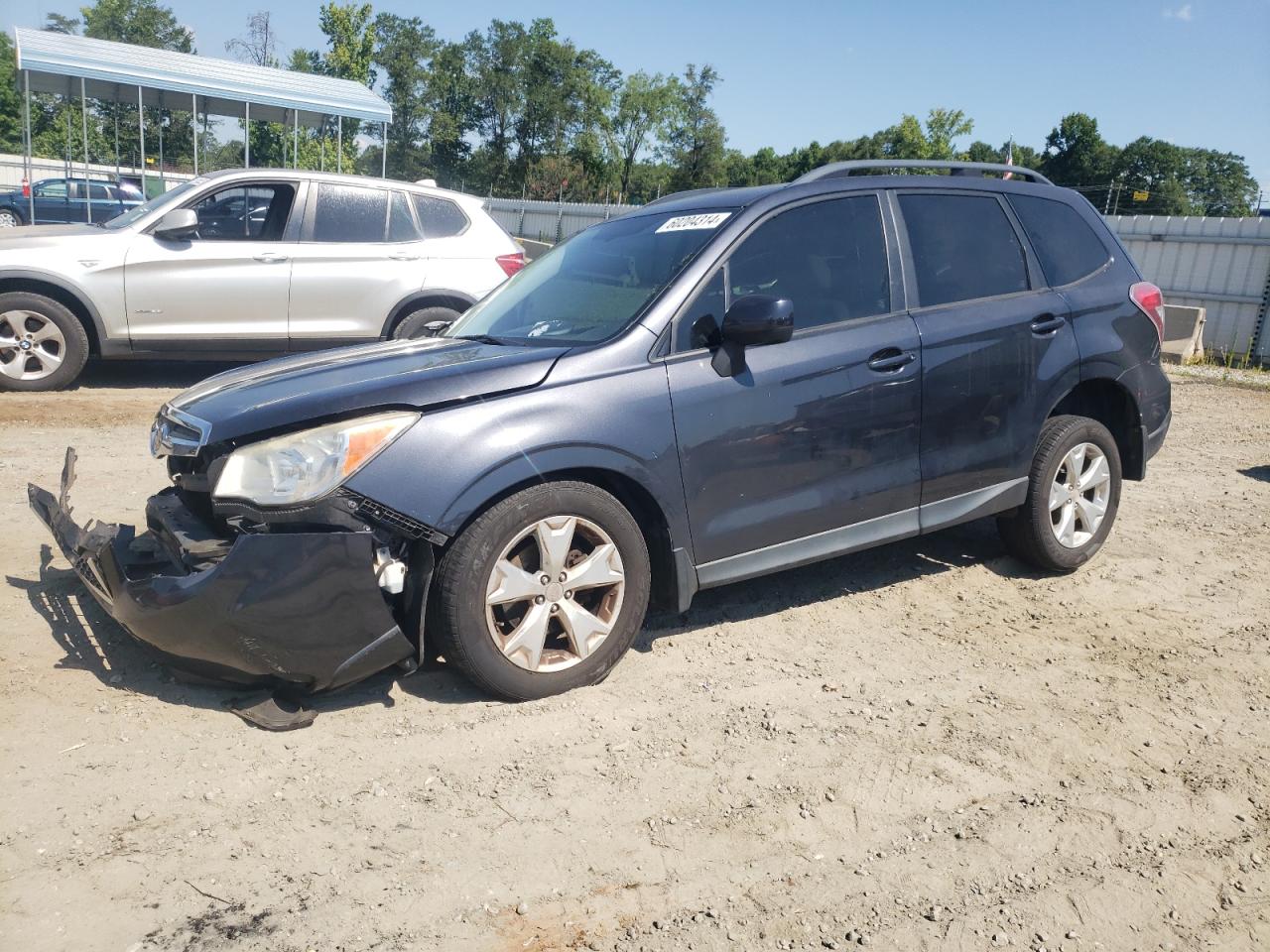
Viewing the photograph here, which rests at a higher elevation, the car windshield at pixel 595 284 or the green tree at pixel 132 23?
the green tree at pixel 132 23

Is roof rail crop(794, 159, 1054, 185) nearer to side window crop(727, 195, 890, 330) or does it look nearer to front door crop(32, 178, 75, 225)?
side window crop(727, 195, 890, 330)

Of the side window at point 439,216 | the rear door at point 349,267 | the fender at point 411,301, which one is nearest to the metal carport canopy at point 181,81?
the rear door at point 349,267

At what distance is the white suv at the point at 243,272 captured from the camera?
330 inches

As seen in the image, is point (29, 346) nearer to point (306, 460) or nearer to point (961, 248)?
point (306, 460)

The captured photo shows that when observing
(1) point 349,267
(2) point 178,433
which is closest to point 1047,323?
(2) point 178,433

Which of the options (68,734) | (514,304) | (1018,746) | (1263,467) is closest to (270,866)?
(68,734)

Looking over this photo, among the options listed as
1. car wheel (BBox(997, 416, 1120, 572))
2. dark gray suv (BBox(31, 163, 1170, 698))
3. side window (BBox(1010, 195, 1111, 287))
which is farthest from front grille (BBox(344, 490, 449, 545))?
side window (BBox(1010, 195, 1111, 287))

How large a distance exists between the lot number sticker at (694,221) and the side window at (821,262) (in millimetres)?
161

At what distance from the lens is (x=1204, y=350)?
1528 cm

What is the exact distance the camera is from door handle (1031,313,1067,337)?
4.82 meters

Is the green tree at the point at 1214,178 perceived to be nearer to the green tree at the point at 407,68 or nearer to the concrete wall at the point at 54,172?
the green tree at the point at 407,68

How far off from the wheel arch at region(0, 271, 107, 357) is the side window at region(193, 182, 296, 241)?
1.06 m

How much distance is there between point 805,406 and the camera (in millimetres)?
4094

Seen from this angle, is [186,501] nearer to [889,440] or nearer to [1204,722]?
[889,440]
